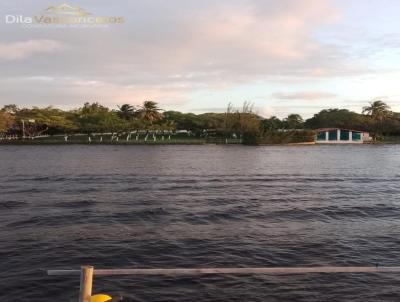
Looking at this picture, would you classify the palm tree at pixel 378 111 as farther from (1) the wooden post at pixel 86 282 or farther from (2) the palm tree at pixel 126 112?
(1) the wooden post at pixel 86 282

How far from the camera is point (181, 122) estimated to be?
13475 centimetres

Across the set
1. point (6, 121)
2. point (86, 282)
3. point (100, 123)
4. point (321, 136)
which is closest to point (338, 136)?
point (321, 136)

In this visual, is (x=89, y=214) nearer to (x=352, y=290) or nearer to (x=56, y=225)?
(x=56, y=225)

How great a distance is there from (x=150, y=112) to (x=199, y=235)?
112 meters

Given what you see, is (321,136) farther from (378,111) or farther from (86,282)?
(86,282)

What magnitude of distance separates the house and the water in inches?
3465

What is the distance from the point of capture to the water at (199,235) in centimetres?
1158

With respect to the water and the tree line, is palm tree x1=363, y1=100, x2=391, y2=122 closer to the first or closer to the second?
the tree line

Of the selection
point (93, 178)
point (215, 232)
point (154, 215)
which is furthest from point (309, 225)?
point (93, 178)

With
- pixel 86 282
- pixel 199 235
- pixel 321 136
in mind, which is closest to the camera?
pixel 86 282

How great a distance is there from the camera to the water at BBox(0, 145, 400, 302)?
11.6 m

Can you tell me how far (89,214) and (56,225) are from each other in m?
2.62

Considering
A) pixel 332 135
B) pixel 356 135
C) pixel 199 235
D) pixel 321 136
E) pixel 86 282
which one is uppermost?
pixel 356 135

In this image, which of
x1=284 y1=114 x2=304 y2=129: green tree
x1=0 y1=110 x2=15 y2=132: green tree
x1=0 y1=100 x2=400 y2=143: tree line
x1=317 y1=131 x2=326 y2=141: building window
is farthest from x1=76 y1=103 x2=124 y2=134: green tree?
x1=317 y1=131 x2=326 y2=141: building window
